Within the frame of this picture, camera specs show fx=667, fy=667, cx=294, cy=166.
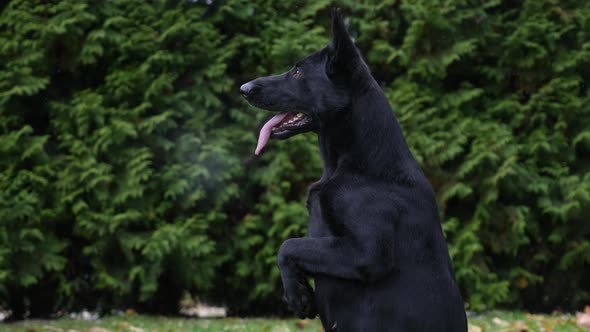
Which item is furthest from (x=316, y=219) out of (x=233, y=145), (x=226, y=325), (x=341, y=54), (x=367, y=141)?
(x=233, y=145)

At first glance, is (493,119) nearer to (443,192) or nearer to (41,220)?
(443,192)

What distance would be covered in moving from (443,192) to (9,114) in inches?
165

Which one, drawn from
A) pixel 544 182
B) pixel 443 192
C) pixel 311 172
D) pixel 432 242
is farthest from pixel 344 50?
pixel 544 182

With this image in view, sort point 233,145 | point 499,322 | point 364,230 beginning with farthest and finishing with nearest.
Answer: point 233,145 → point 499,322 → point 364,230

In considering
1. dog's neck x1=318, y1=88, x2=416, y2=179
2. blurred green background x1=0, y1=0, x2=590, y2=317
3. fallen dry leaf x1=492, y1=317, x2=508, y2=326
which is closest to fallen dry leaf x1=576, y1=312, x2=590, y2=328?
fallen dry leaf x1=492, y1=317, x2=508, y2=326

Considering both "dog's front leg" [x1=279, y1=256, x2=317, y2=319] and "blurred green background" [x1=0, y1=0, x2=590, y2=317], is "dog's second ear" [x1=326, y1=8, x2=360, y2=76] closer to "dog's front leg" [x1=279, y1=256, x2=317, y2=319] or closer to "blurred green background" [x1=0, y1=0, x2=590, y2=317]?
"dog's front leg" [x1=279, y1=256, x2=317, y2=319]

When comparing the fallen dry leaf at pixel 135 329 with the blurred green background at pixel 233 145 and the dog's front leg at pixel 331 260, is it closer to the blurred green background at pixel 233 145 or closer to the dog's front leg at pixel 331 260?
the blurred green background at pixel 233 145

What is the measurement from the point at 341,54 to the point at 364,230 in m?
0.70

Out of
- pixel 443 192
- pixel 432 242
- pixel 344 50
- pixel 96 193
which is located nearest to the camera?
pixel 432 242

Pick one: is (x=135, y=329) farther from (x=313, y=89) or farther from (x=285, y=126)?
(x=313, y=89)

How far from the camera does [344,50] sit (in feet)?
8.15

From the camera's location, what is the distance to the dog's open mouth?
2.60m

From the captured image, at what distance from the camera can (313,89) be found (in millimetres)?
2570

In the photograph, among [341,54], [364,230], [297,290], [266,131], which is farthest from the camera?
[266,131]
